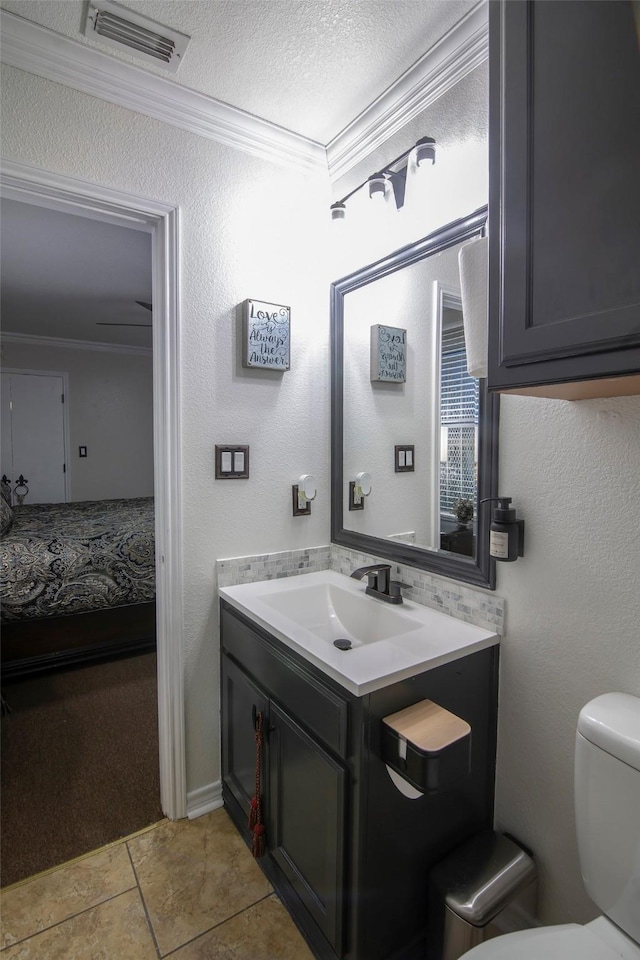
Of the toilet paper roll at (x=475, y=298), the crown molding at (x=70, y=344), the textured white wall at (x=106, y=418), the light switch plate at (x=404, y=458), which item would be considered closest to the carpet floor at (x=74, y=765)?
the light switch plate at (x=404, y=458)

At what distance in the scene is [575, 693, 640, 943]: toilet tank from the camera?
2.93ft

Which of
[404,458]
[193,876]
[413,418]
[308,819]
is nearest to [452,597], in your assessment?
[404,458]

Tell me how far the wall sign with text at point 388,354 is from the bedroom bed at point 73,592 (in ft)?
6.83

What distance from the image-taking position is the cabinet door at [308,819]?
3.74 feet

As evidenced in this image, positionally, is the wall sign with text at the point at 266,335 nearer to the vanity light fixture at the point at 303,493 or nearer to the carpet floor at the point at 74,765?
the vanity light fixture at the point at 303,493

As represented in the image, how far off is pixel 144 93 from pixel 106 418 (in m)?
4.47

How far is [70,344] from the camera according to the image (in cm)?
518

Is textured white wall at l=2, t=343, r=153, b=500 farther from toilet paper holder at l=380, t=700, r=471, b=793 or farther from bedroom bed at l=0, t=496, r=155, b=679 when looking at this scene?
toilet paper holder at l=380, t=700, r=471, b=793

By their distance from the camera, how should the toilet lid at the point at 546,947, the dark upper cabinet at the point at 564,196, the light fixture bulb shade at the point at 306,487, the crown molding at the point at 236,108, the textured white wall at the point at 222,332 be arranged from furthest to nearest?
1. the light fixture bulb shade at the point at 306,487
2. the textured white wall at the point at 222,332
3. the crown molding at the point at 236,108
4. the toilet lid at the point at 546,947
5. the dark upper cabinet at the point at 564,196

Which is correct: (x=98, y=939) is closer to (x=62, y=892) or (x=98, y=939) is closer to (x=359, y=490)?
(x=62, y=892)

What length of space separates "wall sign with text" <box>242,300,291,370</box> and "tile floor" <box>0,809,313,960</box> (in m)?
1.70

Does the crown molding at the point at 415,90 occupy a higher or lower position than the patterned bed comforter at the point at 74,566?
higher

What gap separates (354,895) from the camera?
3.59 ft

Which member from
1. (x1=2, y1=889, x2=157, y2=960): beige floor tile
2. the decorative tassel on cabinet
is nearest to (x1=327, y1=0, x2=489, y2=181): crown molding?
the decorative tassel on cabinet
